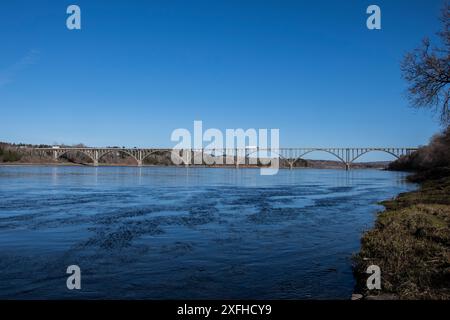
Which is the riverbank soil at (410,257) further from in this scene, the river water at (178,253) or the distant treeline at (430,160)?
Result: the distant treeline at (430,160)

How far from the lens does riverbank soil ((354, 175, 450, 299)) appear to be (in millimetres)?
8711

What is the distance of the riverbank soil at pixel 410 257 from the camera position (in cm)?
871

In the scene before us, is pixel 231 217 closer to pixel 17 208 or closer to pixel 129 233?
pixel 129 233

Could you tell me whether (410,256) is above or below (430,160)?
below

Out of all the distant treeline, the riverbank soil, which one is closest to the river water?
the riverbank soil

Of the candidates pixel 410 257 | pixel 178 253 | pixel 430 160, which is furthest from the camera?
pixel 430 160

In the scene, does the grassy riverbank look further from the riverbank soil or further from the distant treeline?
the distant treeline

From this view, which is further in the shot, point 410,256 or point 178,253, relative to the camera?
point 178,253

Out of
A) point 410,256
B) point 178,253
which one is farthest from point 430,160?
point 178,253

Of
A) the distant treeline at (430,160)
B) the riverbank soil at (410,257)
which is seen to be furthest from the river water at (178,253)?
the distant treeline at (430,160)

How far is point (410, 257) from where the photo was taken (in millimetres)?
11352

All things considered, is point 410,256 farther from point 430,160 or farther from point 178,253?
point 430,160
